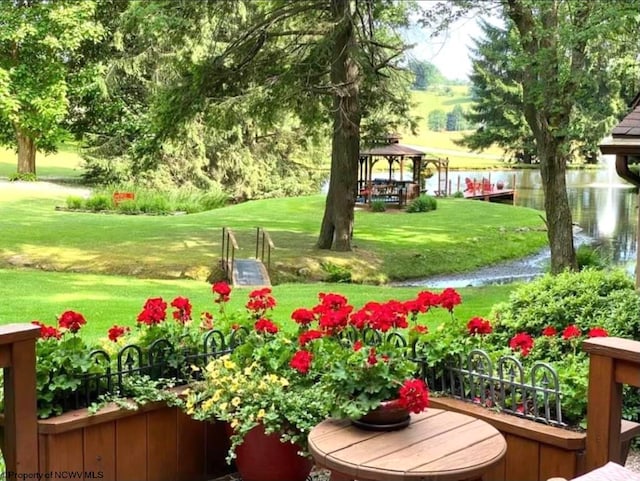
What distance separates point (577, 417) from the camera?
119 inches

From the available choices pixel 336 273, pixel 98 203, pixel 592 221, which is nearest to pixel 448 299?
pixel 336 273

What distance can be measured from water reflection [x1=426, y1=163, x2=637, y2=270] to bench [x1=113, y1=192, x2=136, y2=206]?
15243 mm

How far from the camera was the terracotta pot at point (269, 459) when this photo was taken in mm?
3219

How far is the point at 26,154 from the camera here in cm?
2958

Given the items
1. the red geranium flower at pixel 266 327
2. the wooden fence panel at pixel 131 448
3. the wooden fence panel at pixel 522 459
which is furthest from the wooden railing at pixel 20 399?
the wooden fence panel at pixel 522 459

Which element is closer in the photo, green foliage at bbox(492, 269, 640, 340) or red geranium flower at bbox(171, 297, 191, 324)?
red geranium flower at bbox(171, 297, 191, 324)

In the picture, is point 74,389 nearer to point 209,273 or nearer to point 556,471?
point 556,471

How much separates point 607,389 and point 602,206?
29466 mm

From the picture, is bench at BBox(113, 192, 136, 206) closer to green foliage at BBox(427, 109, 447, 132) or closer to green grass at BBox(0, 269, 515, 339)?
green grass at BBox(0, 269, 515, 339)

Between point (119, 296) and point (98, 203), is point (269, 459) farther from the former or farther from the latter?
point (98, 203)

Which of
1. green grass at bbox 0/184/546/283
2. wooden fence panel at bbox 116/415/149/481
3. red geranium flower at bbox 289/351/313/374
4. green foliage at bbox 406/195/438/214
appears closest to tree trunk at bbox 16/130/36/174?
green grass at bbox 0/184/546/283

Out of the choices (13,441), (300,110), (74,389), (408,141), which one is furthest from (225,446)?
(408,141)

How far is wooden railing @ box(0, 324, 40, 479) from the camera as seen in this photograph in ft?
8.79

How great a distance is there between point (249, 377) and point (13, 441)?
106 cm
